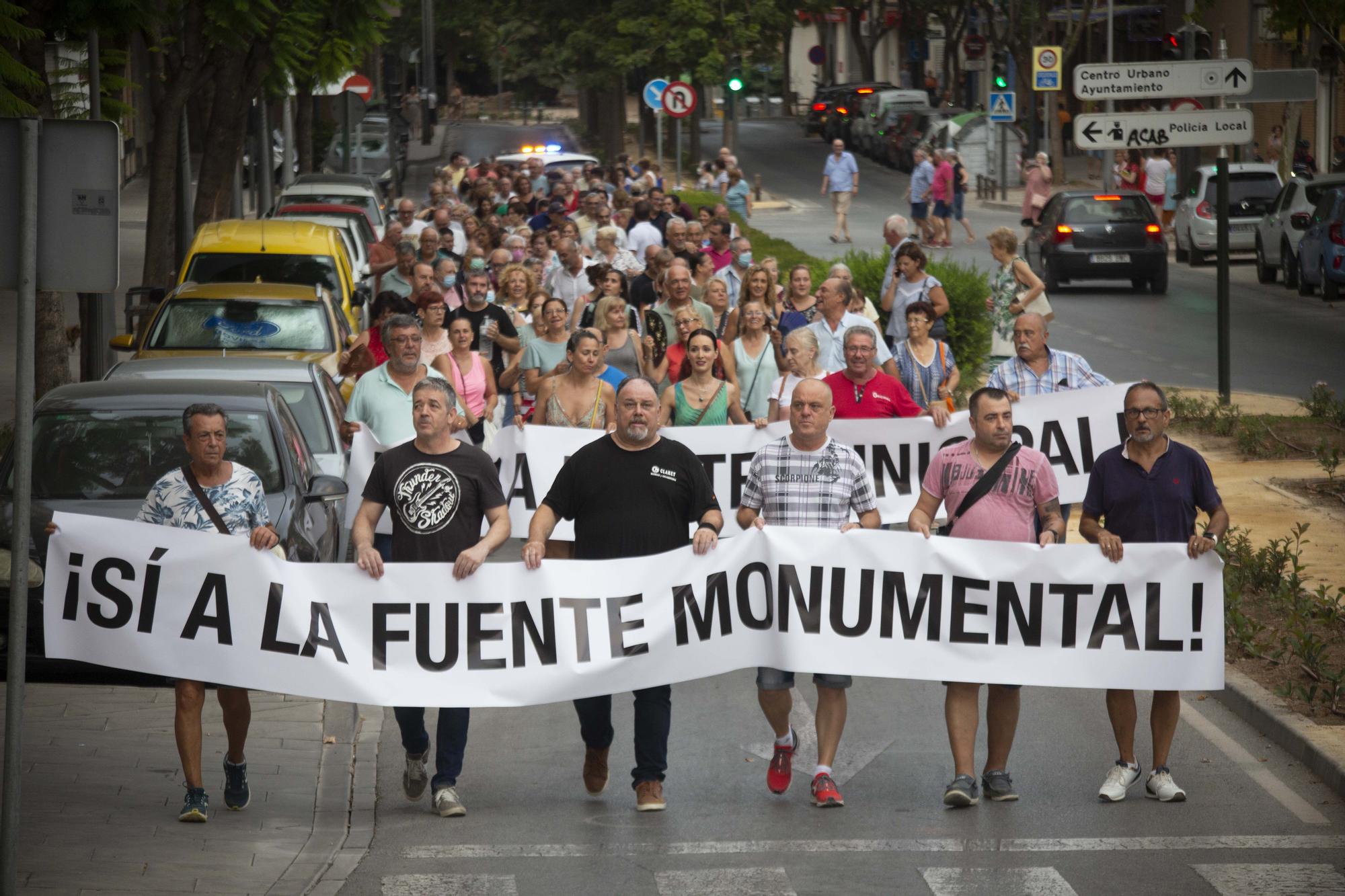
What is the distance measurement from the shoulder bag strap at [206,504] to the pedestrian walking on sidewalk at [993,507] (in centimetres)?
282

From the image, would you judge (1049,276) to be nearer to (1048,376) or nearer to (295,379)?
(295,379)

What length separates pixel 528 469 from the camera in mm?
11344

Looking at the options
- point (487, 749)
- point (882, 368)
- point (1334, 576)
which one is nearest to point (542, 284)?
point (882, 368)

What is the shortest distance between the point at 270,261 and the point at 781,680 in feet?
41.6

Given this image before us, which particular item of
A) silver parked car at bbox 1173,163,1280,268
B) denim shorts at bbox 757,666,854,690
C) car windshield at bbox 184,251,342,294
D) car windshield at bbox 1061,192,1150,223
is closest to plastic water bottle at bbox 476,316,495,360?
car windshield at bbox 184,251,342,294

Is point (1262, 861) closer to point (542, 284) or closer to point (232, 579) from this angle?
point (232, 579)

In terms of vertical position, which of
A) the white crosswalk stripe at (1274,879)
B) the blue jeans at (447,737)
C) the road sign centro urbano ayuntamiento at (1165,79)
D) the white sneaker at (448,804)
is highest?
the road sign centro urbano ayuntamiento at (1165,79)

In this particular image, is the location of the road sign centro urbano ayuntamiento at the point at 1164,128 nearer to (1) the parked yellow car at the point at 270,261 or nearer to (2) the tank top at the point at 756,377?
(1) the parked yellow car at the point at 270,261

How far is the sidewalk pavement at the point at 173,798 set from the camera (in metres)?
7.11

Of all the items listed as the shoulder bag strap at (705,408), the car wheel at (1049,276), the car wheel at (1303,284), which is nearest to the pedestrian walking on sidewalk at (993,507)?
the shoulder bag strap at (705,408)

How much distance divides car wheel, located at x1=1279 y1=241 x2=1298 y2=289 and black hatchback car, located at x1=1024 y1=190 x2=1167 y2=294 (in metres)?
2.07

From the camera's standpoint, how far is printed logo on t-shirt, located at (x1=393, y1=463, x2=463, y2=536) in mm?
7980

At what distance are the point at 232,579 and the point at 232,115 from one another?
18.4m

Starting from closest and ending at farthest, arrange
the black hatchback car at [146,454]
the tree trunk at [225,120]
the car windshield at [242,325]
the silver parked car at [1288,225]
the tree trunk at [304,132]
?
the black hatchback car at [146,454] < the car windshield at [242,325] < the tree trunk at [225,120] < the silver parked car at [1288,225] < the tree trunk at [304,132]
